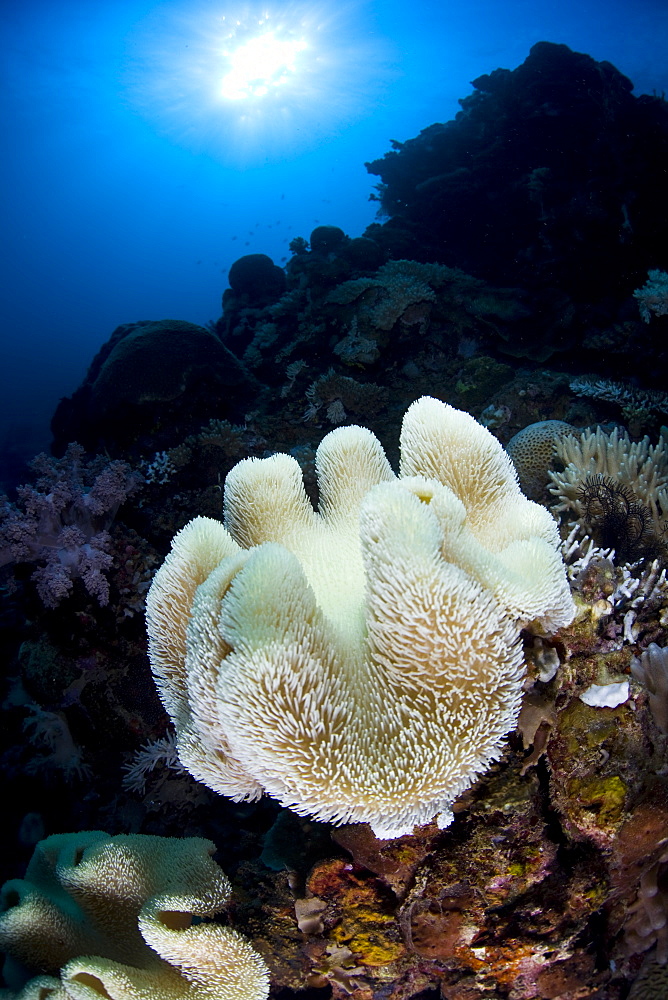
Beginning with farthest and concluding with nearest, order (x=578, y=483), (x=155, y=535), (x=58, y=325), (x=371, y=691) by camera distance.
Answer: (x=58, y=325), (x=155, y=535), (x=578, y=483), (x=371, y=691)

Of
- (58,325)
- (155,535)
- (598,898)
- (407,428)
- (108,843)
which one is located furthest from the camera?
(58,325)

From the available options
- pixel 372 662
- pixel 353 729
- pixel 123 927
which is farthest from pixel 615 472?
pixel 123 927

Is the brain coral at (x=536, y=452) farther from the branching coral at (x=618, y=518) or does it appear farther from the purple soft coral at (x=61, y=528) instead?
the purple soft coral at (x=61, y=528)

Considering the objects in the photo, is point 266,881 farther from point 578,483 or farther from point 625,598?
point 578,483

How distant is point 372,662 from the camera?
53.1 inches

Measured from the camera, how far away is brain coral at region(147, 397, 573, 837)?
1.16 metres

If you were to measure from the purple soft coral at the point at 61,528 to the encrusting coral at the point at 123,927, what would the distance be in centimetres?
180

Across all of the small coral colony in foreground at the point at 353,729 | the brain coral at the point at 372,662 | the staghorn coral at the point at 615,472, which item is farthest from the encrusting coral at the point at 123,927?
the staghorn coral at the point at 615,472

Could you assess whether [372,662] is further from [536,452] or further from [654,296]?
[654,296]

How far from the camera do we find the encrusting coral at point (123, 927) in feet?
5.80

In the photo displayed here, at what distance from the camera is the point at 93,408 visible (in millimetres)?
6828

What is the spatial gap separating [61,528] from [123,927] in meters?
2.91

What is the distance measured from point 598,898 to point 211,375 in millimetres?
6704

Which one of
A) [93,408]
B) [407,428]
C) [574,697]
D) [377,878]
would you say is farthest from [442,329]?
[377,878]
